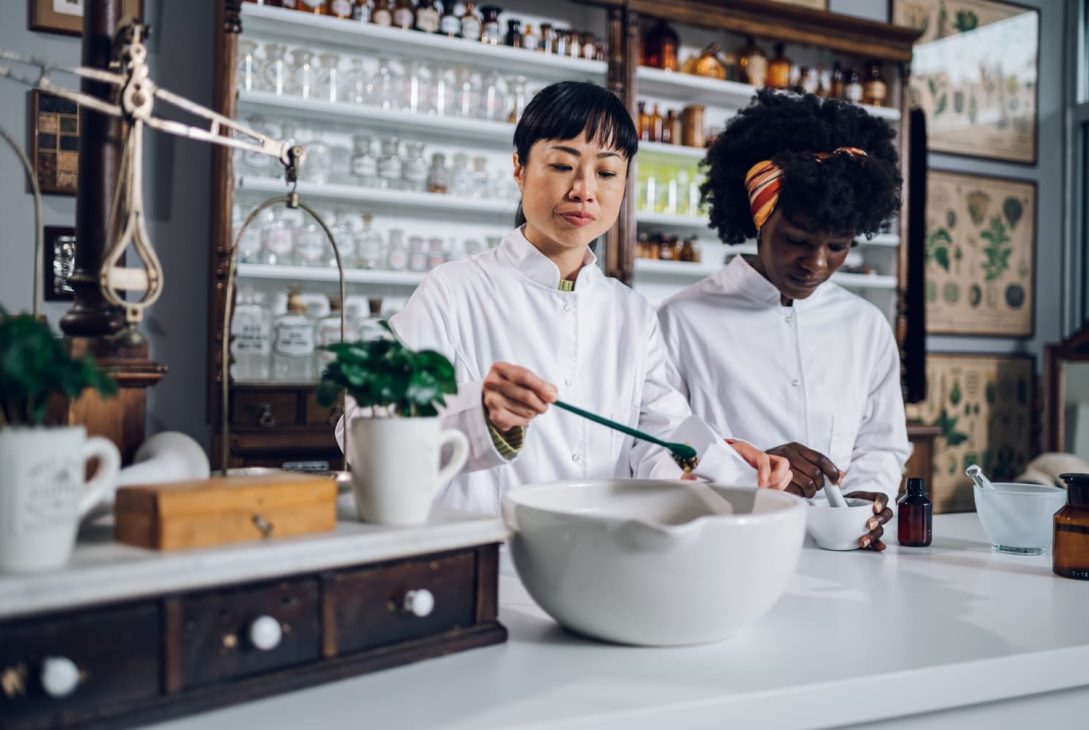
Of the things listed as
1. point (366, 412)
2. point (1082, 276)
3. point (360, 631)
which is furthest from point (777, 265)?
point (1082, 276)

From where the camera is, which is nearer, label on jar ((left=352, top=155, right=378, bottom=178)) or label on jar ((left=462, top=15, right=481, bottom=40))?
label on jar ((left=352, top=155, right=378, bottom=178))

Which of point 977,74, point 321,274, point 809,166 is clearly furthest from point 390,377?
point 977,74

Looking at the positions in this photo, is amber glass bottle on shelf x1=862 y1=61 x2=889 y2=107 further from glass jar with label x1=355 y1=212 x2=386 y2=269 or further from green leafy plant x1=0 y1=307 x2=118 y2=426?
green leafy plant x1=0 y1=307 x2=118 y2=426

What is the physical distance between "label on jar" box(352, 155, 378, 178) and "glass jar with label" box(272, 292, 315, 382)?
482mm

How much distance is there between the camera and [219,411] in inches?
118

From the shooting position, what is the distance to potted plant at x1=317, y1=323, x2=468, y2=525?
0.90 m

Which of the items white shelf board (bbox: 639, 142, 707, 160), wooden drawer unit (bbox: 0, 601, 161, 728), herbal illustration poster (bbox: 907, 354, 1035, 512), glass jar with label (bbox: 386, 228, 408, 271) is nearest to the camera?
wooden drawer unit (bbox: 0, 601, 161, 728)

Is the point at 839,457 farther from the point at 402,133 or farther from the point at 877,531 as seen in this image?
the point at 402,133

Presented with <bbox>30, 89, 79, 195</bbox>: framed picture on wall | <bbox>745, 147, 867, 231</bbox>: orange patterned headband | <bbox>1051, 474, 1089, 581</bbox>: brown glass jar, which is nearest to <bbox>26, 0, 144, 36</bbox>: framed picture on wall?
<bbox>30, 89, 79, 195</bbox>: framed picture on wall

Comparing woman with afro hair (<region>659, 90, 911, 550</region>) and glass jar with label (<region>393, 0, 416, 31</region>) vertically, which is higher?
glass jar with label (<region>393, 0, 416, 31</region>)

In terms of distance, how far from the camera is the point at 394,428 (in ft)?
2.94

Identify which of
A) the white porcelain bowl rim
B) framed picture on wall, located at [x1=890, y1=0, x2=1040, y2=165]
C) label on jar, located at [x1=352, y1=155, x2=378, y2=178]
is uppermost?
framed picture on wall, located at [x1=890, y1=0, x2=1040, y2=165]

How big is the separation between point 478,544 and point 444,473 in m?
0.08

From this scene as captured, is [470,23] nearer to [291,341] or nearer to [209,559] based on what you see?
[291,341]
